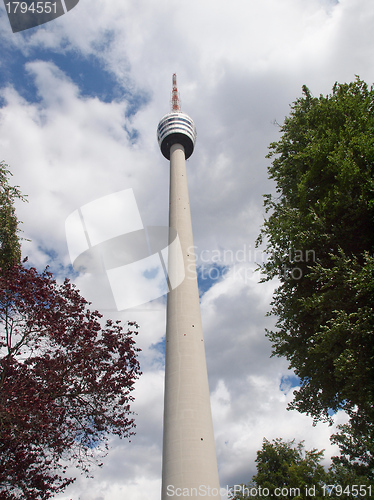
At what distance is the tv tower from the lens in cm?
2277

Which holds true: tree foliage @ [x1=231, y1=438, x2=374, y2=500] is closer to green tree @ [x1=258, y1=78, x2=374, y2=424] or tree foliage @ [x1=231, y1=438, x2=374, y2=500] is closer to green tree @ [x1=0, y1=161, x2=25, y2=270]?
green tree @ [x1=258, y1=78, x2=374, y2=424]

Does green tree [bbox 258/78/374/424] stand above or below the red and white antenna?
below

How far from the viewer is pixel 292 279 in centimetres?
2039

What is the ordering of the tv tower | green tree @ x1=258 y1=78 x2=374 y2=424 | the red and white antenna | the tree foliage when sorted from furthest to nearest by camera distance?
the red and white antenna, the tree foliage, the tv tower, green tree @ x1=258 y1=78 x2=374 y2=424

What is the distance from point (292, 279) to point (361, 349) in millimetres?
6356

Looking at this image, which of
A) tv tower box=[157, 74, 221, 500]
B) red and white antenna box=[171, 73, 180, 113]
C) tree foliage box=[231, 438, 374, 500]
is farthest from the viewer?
red and white antenna box=[171, 73, 180, 113]

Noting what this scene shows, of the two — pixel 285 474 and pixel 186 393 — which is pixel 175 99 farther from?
pixel 285 474

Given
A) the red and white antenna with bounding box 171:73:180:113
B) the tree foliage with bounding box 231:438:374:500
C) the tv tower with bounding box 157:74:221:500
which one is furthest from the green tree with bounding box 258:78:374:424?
the red and white antenna with bounding box 171:73:180:113

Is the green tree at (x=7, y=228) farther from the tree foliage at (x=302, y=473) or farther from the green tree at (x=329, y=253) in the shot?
the tree foliage at (x=302, y=473)

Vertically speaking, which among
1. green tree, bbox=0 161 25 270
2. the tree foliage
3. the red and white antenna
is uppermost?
the red and white antenna

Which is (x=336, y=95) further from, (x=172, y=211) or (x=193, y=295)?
(x=172, y=211)

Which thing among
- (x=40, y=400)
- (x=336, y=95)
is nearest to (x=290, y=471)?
(x=40, y=400)

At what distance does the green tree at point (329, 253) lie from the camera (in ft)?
49.0

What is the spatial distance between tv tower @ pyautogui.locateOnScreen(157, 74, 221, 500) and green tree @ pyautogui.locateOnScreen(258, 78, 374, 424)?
783 centimetres
